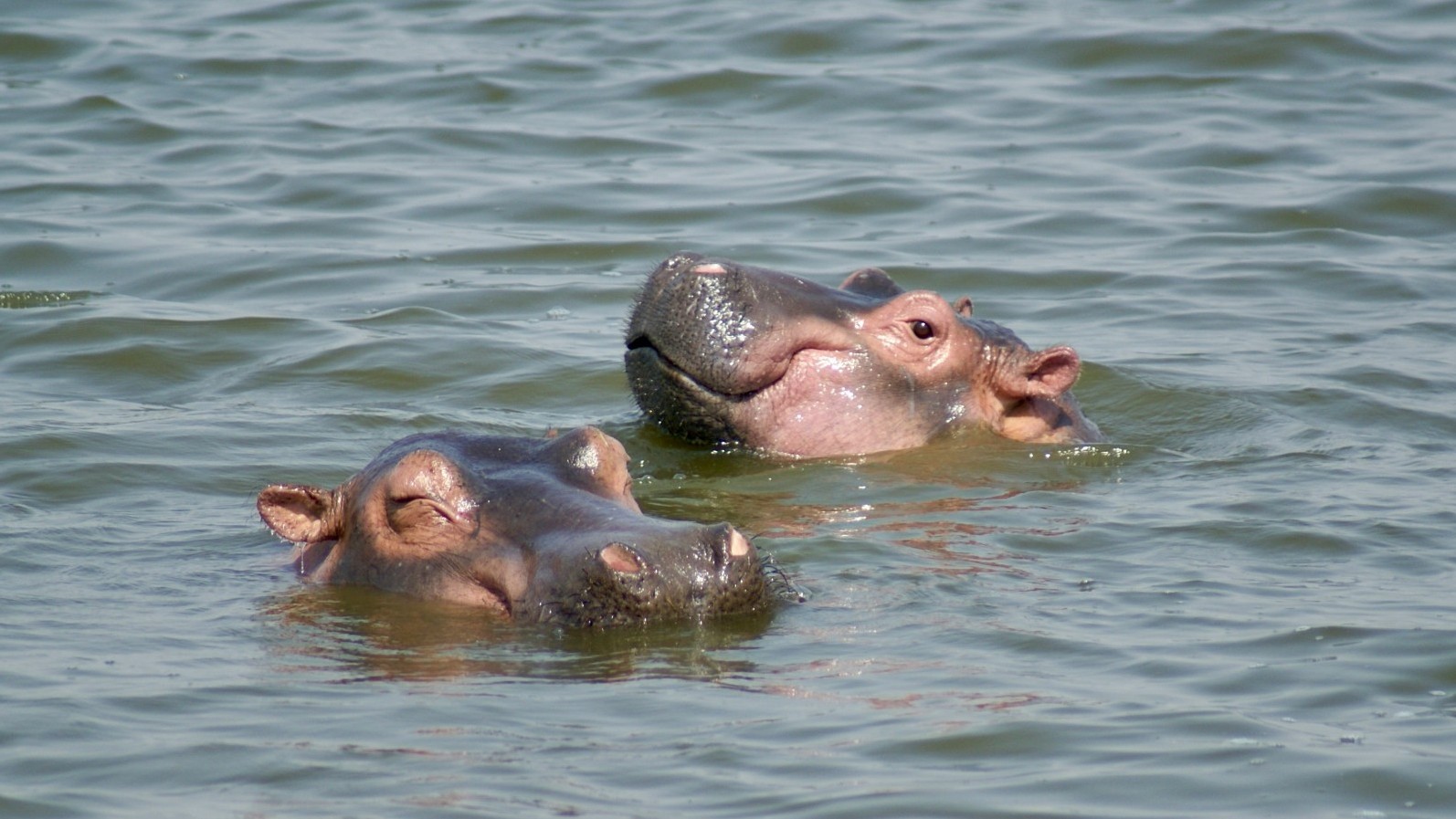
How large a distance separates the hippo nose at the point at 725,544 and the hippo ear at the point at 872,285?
140 inches

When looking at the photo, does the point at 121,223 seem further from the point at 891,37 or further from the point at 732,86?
the point at 891,37

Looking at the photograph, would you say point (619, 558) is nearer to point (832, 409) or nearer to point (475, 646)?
point (475, 646)

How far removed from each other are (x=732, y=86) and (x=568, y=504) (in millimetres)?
13118

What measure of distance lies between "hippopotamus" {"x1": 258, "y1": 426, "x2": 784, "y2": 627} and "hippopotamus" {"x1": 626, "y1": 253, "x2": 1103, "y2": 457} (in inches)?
78.1

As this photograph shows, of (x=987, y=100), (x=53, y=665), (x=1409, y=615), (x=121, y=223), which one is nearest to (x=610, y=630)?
(x=53, y=665)

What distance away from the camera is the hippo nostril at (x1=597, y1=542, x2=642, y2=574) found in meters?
6.13

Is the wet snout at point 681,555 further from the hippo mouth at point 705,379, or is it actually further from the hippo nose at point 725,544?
the hippo mouth at point 705,379

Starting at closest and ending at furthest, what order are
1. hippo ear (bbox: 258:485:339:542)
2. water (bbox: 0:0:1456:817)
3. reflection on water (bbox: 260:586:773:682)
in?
water (bbox: 0:0:1456:817)
reflection on water (bbox: 260:586:773:682)
hippo ear (bbox: 258:485:339:542)

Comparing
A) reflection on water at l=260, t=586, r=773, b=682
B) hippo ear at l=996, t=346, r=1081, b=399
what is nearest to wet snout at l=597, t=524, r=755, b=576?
reflection on water at l=260, t=586, r=773, b=682

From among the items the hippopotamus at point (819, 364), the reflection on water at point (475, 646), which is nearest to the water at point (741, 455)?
the reflection on water at point (475, 646)

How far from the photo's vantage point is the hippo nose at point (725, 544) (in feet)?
20.5

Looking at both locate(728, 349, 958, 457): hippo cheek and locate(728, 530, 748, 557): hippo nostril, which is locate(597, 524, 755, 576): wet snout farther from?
locate(728, 349, 958, 457): hippo cheek

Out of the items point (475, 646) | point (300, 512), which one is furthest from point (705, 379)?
point (475, 646)

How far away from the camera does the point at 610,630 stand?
6227mm
